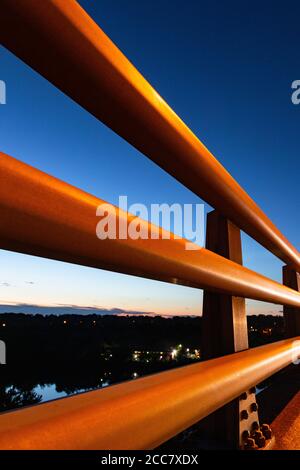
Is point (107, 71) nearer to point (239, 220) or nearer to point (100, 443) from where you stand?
point (100, 443)

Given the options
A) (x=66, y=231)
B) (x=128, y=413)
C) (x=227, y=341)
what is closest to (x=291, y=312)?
(x=227, y=341)

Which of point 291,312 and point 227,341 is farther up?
point 291,312

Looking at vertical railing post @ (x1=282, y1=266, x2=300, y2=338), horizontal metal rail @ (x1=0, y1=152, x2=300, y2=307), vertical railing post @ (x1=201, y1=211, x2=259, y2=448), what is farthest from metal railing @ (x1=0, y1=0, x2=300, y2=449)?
vertical railing post @ (x1=282, y1=266, x2=300, y2=338)

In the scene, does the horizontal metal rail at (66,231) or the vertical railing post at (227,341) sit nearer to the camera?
the horizontal metal rail at (66,231)

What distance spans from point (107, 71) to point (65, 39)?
0.09 meters

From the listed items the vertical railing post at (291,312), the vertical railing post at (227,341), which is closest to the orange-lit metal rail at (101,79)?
the vertical railing post at (227,341)

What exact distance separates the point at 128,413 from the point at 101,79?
49 cm

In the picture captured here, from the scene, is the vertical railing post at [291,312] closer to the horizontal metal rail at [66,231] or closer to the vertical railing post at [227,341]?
the vertical railing post at [227,341]

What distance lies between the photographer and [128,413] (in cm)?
54

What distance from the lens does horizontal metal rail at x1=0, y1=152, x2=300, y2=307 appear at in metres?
0.42

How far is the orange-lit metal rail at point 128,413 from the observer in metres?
0.43

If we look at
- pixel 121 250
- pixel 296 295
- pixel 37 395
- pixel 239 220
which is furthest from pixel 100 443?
pixel 37 395

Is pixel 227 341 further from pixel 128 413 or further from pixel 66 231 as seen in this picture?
pixel 66 231

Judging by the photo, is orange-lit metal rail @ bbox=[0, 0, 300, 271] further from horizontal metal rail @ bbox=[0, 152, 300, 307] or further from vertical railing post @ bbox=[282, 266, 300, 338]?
vertical railing post @ bbox=[282, 266, 300, 338]
